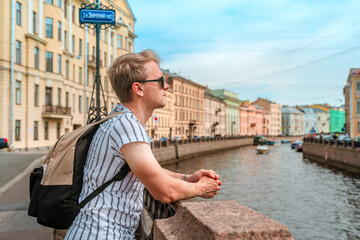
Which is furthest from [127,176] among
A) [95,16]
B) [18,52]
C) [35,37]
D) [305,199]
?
[35,37]

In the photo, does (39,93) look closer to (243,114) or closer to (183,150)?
(183,150)

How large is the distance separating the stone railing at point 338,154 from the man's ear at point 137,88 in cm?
2997

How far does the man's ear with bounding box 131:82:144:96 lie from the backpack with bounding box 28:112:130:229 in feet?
0.88

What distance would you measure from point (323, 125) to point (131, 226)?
176m

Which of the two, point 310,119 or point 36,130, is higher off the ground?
point 310,119

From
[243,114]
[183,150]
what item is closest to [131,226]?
[183,150]

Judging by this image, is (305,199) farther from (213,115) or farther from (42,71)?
(213,115)

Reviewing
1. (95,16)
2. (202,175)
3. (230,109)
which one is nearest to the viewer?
(202,175)

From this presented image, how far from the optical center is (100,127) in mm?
1703

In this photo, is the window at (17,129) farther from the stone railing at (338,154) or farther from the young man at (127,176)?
the young man at (127,176)

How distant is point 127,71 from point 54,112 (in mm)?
30762

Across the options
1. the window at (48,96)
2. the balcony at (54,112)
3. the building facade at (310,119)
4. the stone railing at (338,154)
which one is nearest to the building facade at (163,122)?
the balcony at (54,112)

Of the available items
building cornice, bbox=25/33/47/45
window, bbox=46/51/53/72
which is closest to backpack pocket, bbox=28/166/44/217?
building cornice, bbox=25/33/47/45

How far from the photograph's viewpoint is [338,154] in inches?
1394
